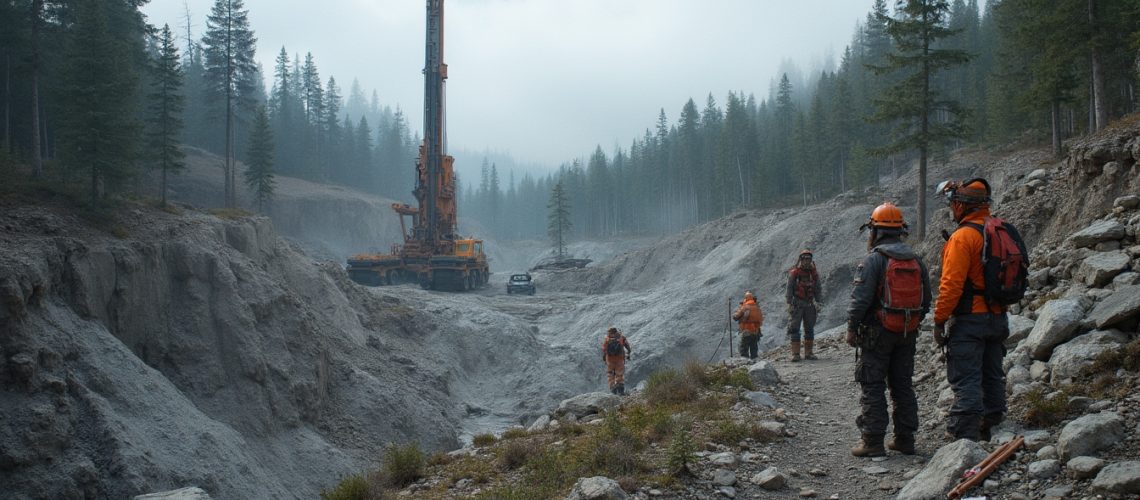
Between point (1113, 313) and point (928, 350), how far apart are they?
4.17 meters

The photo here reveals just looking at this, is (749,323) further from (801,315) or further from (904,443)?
(904,443)

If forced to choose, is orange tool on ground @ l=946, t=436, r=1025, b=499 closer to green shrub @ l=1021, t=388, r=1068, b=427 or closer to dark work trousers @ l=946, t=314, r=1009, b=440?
dark work trousers @ l=946, t=314, r=1009, b=440

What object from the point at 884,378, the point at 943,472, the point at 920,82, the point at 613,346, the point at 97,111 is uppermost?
the point at 920,82

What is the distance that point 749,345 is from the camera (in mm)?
15688

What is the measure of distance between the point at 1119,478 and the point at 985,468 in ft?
2.61

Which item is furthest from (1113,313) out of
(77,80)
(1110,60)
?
(1110,60)

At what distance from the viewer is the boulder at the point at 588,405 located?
10141 mm

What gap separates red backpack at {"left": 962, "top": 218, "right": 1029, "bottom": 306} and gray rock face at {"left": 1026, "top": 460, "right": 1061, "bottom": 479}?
1372 mm

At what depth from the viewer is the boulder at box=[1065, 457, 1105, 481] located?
4367 mm

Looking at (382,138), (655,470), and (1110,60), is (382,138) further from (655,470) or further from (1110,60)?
(655,470)

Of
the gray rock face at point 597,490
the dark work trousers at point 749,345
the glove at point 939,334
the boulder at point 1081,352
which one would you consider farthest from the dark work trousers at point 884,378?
the dark work trousers at point 749,345

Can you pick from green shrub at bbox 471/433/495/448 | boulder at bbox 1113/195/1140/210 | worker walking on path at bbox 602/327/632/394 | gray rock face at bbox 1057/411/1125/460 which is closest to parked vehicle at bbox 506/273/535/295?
worker walking on path at bbox 602/327/632/394

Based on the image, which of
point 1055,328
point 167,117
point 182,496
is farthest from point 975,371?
point 167,117

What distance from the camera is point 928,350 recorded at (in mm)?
10625
